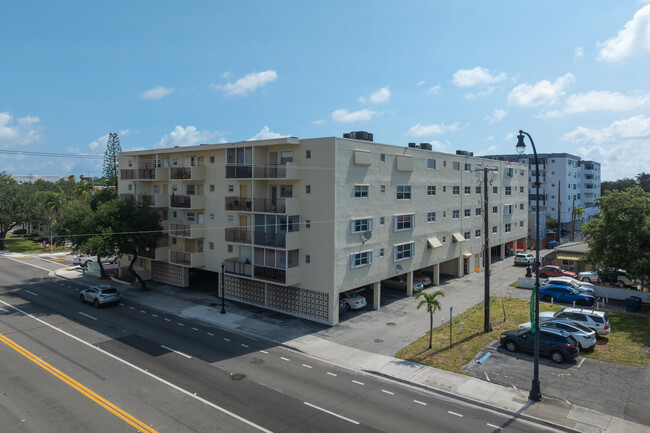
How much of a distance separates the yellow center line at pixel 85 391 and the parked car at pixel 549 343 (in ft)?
56.9

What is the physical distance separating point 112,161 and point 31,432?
62.0 m

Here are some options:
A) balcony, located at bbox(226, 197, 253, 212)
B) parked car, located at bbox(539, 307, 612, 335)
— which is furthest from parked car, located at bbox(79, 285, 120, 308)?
parked car, located at bbox(539, 307, 612, 335)

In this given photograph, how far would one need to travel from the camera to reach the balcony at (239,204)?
28.4 m

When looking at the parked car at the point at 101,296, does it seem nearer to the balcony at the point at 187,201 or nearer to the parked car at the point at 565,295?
the balcony at the point at 187,201

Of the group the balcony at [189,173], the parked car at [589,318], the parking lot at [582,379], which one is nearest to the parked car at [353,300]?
the parking lot at [582,379]

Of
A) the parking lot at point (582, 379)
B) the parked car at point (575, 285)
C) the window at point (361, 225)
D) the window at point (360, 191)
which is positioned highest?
the window at point (360, 191)

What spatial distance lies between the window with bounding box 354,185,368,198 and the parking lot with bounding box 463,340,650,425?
1208 cm

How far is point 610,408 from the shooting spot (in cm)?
1583

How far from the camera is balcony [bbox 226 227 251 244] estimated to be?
93.8 ft

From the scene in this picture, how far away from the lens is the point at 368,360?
20.7 meters

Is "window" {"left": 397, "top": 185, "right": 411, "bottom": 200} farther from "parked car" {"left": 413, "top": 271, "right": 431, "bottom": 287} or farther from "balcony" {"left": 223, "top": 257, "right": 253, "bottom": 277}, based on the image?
"balcony" {"left": 223, "top": 257, "right": 253, "bottom": 277}

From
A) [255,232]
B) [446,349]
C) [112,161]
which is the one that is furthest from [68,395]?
[112,161]

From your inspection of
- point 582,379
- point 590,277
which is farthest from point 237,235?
point 590,277

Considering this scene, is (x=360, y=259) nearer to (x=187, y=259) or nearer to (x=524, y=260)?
(x=187, y=259)
